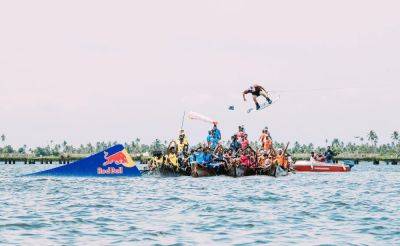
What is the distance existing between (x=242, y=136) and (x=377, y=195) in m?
18.0

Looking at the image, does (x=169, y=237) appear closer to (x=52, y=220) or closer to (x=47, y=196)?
(x=52, y=220)

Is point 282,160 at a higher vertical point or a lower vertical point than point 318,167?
higher

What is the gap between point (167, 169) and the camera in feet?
153

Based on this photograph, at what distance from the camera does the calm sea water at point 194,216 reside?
58.8ft

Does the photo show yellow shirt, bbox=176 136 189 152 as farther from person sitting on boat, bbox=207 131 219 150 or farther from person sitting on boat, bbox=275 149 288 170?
person sitting on boat, bbox=275 149 288 170

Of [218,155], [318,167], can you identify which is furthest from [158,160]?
[318,167]

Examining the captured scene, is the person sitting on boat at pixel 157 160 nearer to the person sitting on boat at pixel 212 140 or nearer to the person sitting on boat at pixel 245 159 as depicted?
the person sitting on boat at pixel 212 140

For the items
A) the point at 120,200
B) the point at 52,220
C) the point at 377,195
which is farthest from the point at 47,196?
the point at 377,195

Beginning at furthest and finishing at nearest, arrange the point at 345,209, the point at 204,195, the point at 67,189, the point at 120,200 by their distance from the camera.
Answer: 1. the point at 67,189
2. the point at 204,195
3. the point at 120,200
4. the point at 345,209

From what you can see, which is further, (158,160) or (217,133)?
(217,133)

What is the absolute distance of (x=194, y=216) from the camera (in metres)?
22.5

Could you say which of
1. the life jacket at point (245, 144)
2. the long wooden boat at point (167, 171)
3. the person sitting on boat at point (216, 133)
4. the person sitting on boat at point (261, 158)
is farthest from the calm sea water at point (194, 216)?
the person sitting on boat at point (261, 158)

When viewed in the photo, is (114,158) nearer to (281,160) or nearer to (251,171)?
(251,171)

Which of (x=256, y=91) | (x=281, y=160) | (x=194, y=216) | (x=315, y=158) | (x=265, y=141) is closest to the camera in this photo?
(x=194, y=216)
